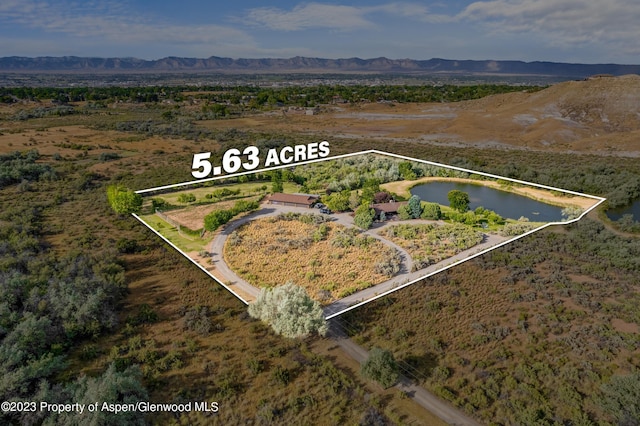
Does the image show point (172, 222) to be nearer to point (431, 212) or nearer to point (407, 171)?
point (431, 212)

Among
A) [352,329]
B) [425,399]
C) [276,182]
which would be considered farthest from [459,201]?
[425,399]

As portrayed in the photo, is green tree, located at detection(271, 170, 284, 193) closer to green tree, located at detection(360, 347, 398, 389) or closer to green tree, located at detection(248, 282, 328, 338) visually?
green tree, located at detection(248, 282, 328, 338)

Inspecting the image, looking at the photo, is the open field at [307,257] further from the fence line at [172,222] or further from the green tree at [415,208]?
the green tree at [415,208]

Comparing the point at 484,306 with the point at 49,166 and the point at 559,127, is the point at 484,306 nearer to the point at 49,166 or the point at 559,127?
the point at 49,166

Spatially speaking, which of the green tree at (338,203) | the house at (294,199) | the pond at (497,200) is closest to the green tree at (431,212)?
the pond at (497,200)

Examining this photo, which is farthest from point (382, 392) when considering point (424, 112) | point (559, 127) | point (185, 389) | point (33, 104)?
point (33, 104)
